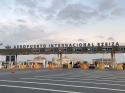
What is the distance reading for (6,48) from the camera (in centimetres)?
10269

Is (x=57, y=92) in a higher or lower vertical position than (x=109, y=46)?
lower

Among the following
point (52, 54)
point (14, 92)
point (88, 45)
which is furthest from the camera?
point (52, 54)

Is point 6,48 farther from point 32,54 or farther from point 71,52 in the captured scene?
point 71,52

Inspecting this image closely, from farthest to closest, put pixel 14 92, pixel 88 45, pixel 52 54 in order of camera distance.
A: pixel 52 54 → pixel 88 45 → pixel 14 92

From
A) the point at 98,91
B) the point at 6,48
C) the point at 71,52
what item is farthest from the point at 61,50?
the point at 98,91

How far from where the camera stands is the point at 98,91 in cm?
1633

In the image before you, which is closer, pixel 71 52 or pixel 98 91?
pixel 98 91

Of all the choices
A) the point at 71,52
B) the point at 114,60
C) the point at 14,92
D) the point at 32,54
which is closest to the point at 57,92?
the point at 14,92

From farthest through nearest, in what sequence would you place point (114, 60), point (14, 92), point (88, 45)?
1. point (88, 45)
2. point (114, 60)
3. point (14, 92)

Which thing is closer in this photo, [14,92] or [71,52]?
[14,92]

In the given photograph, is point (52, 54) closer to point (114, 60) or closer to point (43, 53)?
point (43, 53)

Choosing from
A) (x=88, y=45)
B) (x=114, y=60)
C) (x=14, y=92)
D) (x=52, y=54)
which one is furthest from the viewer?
(x=52, y=54)

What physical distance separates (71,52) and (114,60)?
43.8 feet

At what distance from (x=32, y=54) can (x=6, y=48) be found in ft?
25.1
